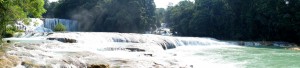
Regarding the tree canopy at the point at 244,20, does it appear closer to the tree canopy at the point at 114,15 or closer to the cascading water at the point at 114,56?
the tree canopy at the point at 114,15

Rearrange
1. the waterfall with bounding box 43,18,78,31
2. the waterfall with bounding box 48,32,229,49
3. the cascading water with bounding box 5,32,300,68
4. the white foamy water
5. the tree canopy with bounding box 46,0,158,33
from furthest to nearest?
the tree canopy with bounding box 46,0,158,33 → the waterfall with bounding box 43,18,78,31 → the waterfall with bounding box 48,32,229,49 → the cascading water with bounding box 5,32,300,68 → the white foamy water

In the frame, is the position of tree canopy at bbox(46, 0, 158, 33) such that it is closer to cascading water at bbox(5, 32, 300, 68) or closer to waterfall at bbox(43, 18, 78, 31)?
waterfall at bbox(43, 18, 78, 31)

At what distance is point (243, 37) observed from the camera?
45562 millimetres

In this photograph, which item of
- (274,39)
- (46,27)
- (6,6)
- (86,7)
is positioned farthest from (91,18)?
(6,6)

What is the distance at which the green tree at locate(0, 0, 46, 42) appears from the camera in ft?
41.2

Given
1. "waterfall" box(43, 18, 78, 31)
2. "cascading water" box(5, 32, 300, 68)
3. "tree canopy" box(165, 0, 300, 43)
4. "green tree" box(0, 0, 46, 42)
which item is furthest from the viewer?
"waterfall" box(43, 18, 78, 31)

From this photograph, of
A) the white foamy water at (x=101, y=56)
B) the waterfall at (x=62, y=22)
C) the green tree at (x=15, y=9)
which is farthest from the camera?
the waterfall at (x=62, y=22)

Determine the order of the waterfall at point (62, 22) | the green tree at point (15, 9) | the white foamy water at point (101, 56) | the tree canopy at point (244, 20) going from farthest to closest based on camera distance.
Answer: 1. the waterfall at point (62, 22)
2. the tree canopy at point (244, 20)
3. the green tree at point (15, 9)
4. the white foamy water at point (101, 56)

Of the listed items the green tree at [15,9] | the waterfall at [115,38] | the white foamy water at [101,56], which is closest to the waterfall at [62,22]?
the waterfall at [115,38]

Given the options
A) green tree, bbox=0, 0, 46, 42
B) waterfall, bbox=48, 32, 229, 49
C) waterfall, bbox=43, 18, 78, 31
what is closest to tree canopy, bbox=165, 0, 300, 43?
waterfall, bbox=48, 32, 229, 49

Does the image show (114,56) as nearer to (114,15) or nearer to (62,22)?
(62,22)

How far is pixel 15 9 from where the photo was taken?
1290cm

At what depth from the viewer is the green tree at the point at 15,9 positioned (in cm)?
1255

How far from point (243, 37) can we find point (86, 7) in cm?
2828
